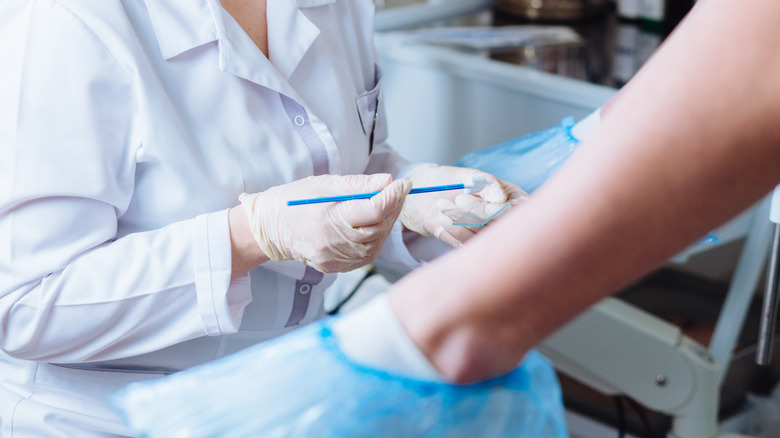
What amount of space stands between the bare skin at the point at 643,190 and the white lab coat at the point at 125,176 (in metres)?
0.45

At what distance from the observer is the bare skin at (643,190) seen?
1.38 feet

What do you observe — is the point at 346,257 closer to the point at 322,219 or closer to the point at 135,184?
the point at 322,219

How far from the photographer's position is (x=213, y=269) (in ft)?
2.69

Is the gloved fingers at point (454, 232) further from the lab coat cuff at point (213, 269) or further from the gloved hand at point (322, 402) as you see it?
the gloved hand at point (322, 402)

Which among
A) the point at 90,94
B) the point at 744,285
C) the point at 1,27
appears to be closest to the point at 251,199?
the point at 90,94

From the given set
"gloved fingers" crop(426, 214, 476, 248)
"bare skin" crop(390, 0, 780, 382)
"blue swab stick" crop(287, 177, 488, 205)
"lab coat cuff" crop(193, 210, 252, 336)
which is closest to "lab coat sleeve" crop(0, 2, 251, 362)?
"lab coat cuff" crop(193, 210, 252, 336)

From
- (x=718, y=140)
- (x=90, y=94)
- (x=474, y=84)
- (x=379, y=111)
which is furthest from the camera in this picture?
(x=474, y=84)

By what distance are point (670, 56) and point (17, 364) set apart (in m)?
0.85

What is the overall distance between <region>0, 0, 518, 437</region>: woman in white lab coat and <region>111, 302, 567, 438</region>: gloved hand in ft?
0.90

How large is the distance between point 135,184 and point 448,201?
1.27 feet

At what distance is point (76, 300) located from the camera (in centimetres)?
81

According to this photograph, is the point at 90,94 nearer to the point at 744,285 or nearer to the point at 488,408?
the point at 488,408

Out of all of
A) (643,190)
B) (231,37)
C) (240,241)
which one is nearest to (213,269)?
(240,241)

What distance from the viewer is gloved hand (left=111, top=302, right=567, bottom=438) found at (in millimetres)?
501
